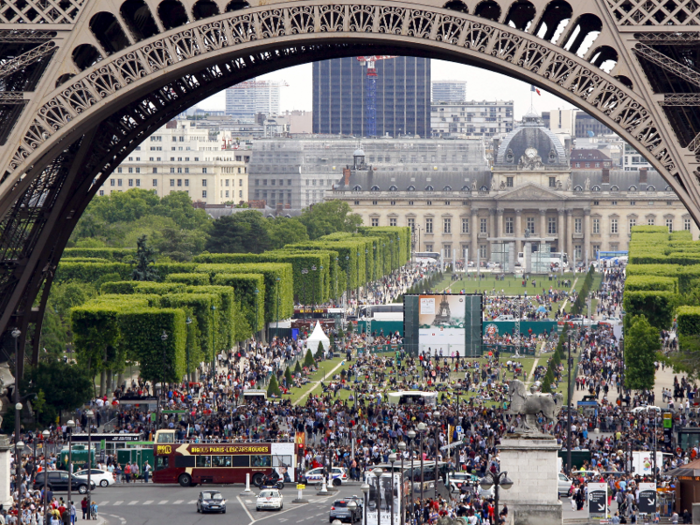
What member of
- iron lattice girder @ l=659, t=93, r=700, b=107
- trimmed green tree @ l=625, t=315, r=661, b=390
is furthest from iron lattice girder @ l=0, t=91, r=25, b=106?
trimmed green tree @ l=625, t=315, r=661, b=390

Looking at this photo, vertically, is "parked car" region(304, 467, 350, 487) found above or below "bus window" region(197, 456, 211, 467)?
below

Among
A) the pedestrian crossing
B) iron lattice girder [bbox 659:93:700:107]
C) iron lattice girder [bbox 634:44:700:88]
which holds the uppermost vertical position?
iron lattice girder [bbox 634:44:700:88]

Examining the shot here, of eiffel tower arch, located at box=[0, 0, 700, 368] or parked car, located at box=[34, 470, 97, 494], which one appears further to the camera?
parked car, located at box=[34, 470, 97, 494]

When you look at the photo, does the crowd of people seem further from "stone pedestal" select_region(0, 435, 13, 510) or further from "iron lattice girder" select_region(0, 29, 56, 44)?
"iron lattice girder" select_region(0, 29, 56, 44)

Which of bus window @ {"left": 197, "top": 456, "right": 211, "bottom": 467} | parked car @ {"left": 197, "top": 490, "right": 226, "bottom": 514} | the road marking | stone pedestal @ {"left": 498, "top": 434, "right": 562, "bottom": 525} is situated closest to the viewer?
stone pedestal @ {"left": 498, "top": 434, "right": 562, "bottom": 525}

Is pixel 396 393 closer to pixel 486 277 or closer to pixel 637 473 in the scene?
pixel 637 473

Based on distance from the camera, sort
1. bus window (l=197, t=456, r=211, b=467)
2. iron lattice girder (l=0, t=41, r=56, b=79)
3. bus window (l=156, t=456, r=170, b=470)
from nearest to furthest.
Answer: iron lattice girder (l=0, t=41, r=56, b=79), bus window (l=197, t=456, r=211, b=467), bus window (l=156, t=456, r=170, b=470)
